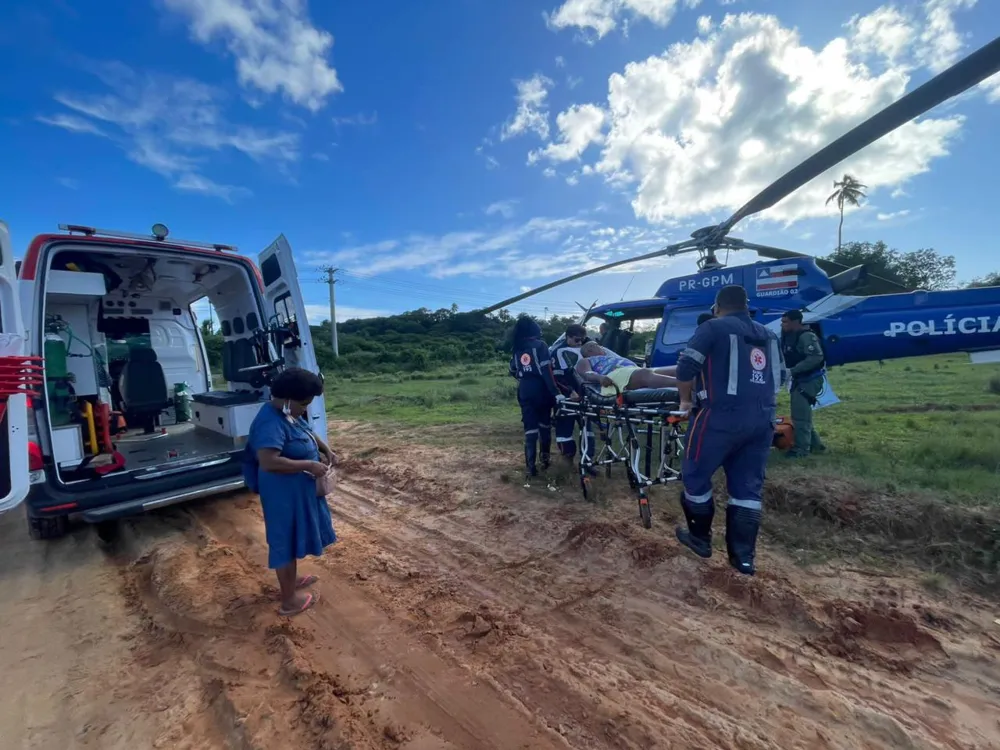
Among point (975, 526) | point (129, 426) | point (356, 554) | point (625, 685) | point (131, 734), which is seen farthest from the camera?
point (129, 426)

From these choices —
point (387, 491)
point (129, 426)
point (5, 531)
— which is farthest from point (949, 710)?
point (129, 426)

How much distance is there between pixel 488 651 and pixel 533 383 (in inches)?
130

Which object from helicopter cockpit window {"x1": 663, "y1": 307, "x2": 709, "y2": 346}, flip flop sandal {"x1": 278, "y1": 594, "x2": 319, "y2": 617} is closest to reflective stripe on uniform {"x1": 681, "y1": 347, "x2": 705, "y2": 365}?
flip flop sandal {"x1": 278, "y1": 594, "x2": 319, "y2": 617}

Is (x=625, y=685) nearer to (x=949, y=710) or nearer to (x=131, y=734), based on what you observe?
(x=949, y=710)

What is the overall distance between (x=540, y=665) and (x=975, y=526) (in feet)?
11.6

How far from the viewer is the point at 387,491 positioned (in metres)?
5.46

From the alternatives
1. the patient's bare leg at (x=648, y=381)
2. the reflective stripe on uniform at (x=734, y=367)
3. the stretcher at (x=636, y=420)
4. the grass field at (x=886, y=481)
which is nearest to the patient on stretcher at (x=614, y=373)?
the patient's bare leg at (x=648, y=381)

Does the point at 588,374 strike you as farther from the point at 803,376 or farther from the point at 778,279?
the point at 778,279

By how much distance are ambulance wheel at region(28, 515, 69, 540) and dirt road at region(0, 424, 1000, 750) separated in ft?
0.62

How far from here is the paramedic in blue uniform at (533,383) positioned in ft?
17.7

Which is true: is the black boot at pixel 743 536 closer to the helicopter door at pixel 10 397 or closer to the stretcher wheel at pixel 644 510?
the stretcher wheel at pixel 644 510

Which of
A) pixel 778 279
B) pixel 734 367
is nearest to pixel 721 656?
pixel 734 367

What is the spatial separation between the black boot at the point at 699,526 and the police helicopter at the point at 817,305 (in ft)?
12.5

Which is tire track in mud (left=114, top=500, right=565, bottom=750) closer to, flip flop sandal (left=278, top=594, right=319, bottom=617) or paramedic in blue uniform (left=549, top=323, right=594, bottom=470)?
flip flop sandal (left=278, top=594, right=319, bottom=617)
